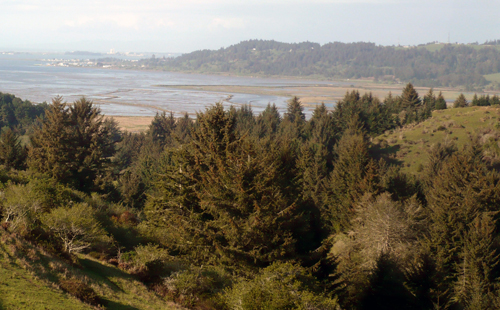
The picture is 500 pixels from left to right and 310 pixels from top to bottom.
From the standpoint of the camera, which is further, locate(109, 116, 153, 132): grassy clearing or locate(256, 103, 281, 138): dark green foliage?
locate(109, 116, 153, 132): grassy clearing

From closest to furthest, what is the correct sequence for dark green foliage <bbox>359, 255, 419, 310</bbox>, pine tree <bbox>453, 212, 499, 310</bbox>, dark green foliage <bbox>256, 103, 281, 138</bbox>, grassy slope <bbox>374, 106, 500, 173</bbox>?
dark green foliage <bbox>359, 255, 419, 310</bbox>, pine tree <bbox>453, 212, 499, 310</bbox>, grassy slope <bbox>374, 106, 500, 173</bbox>, dark green foliage <bbox>256, 103, 281, 138</bbox>

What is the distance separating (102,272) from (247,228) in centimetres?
564

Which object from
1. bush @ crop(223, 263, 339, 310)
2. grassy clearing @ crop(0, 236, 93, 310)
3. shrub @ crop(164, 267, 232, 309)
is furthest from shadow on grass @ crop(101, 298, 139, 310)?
bush @ crop(223, 263, 339, 310)

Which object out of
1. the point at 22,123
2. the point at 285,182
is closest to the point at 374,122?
the point at 285,182

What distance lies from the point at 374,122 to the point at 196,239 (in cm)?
5678

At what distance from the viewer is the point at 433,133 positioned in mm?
58969

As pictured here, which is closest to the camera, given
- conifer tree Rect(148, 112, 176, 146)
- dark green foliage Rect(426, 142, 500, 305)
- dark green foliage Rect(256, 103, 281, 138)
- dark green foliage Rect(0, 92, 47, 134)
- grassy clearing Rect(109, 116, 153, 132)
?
dark green foliage Rect(426, 142, 500, 305)

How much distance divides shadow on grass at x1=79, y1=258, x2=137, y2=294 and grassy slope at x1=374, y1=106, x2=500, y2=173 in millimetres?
43718

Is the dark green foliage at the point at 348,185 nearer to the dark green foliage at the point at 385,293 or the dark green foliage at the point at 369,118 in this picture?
the dark green foliage at the point at 385,293

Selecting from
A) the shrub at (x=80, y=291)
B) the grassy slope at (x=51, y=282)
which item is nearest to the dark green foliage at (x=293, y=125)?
the grassy slope at (x=51, y=282)

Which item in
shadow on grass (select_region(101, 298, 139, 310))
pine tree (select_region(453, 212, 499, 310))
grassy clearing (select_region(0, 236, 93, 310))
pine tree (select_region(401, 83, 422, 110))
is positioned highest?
pine tree (select_region(401, 83, 422, 110))

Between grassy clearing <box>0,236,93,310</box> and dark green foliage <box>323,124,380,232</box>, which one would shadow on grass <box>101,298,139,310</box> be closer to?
grassy clearing <box>0,236,93,310</box>

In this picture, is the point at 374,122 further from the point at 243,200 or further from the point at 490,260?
the point at 243,200

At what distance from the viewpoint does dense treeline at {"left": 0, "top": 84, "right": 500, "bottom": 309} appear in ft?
49.3
